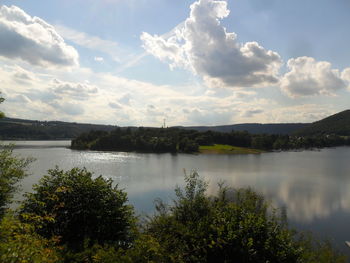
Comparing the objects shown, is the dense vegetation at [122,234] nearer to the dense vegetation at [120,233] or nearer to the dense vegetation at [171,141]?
the dense vegetation at [120,233]

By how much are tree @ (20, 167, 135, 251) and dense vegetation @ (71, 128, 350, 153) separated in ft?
346

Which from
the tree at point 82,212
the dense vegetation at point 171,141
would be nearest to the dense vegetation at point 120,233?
the tree at point 82,212

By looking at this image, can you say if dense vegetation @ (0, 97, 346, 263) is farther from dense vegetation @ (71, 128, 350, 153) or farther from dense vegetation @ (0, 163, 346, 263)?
dense vegetation @ (71, 128, 350, 153)

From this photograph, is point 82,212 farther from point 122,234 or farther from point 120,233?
point 122,234

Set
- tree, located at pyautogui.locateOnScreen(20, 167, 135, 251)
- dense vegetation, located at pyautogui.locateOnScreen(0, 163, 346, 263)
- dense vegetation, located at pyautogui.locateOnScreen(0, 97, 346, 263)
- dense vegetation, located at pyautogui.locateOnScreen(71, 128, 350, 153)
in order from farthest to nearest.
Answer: dense vegetation, located at pyautogui.locateOnScreen(71, 128, 350, 153), tree, located at pyautogui.locateOnScreen(20, 167, 135, 251), dense vegetation, located at pyautogui.locateOnScreen(0, 97, 346, 263), dense vegetation, located at pyautogui.locateOnScreen(0, 163, 346, 263)

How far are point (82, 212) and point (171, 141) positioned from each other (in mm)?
112925

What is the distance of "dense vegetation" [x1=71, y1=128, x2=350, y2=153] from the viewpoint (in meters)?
124

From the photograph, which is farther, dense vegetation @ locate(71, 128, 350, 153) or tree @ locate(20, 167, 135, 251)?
dense vegetation @ locate(71, 128, 350, 153)

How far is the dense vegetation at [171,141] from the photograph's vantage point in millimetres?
123625

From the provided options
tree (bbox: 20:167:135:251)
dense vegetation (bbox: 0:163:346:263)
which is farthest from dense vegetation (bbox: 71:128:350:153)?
dense vegetation (bbox: 0:163:346:263)

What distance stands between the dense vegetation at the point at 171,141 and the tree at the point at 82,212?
105433 mm

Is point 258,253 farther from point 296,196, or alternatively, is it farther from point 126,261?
point 296,196

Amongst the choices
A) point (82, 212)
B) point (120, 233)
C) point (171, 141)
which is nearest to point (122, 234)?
point (120, 233)

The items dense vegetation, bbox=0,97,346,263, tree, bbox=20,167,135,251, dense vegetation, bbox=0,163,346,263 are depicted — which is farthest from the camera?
tree, bbox=20,167,135,251
